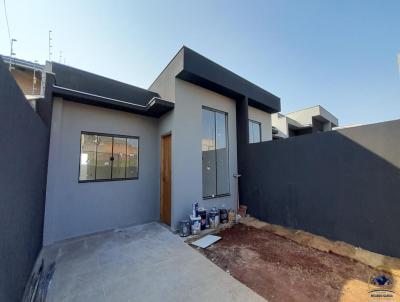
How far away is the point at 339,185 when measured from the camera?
3383 millimetres

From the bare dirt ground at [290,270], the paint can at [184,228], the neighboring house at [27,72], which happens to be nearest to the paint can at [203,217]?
the paint can at [184,228]

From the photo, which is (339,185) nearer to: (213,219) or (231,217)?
(231,217)

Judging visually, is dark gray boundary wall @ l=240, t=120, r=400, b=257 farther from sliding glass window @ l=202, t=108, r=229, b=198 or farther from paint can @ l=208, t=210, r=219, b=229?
paint can @ l=208, t=210, r=219, b=229

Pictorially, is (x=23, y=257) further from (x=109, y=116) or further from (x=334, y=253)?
(x=334, y=253)

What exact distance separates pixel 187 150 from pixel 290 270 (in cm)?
303

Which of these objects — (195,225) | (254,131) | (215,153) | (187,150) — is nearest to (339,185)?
(215,153)

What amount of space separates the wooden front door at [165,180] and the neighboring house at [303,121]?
702cm

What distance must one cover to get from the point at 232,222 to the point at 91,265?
325 cm

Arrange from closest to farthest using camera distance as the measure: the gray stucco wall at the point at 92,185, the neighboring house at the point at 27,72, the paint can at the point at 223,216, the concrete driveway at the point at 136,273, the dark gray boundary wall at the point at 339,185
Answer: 1. the concrete driveway at the point at 136,273
2. the dark gray boundary wall at the point at 339,185
3. the gray stucco wall at the point at 92,185
4. the neighboring house at the point at 27,72
5. the paint can at the point at 223,216

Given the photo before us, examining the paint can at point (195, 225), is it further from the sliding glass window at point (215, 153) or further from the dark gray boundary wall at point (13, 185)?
the dark gray boundary wall at point (13, 185)

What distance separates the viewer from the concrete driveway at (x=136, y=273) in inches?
79.8

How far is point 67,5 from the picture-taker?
305 centimetres

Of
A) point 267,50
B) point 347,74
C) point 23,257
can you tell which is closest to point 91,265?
point 23,257

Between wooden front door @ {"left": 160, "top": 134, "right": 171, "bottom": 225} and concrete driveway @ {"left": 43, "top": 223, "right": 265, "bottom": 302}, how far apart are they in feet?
3.03
